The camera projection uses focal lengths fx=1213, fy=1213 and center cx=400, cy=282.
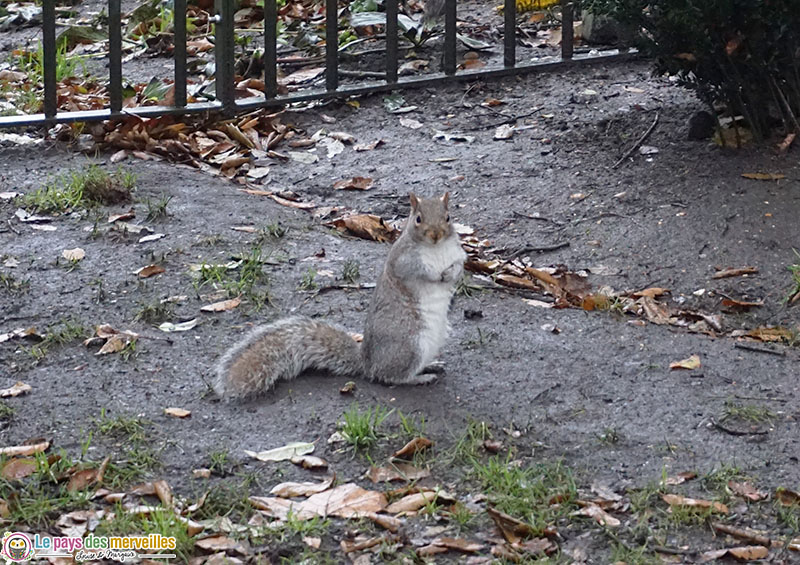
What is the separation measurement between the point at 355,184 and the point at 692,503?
3.45 metres

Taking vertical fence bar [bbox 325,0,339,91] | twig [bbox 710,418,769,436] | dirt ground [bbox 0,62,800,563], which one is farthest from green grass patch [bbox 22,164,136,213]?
twig [bbox 710,418,769,436]

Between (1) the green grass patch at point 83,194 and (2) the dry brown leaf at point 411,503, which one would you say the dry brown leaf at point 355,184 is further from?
(2) the dry brown leaf at point 411,503

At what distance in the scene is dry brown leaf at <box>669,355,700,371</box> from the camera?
4219mm

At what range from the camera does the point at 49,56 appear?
6.71 m

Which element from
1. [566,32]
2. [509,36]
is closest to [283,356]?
[509,36]

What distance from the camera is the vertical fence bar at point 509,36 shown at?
750 centimetres

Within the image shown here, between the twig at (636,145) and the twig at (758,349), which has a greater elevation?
the twig at (636,145)

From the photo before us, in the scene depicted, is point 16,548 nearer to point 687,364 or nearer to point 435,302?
point 435,302

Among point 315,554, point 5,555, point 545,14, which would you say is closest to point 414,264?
point 315,554

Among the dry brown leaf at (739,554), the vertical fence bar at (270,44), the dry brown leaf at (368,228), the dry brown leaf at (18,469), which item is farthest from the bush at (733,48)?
the dry brown leaf at (18,469)

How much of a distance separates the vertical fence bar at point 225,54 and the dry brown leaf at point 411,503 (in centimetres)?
420

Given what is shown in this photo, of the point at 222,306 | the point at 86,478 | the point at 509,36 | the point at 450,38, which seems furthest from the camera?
the point at 509,36

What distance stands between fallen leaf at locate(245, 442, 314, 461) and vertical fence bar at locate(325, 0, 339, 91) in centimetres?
406

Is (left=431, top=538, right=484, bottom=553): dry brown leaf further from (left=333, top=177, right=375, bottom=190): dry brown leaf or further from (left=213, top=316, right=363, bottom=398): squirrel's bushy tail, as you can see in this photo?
(left=333, top=177, right=375, bottom=190): dry brown leaf
